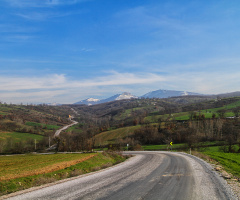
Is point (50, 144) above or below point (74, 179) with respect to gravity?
below

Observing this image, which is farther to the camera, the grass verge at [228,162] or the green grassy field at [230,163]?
the green grassy field at [230,163]

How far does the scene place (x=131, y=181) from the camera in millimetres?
13406

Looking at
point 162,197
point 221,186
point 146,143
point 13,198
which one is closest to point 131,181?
point 162,197

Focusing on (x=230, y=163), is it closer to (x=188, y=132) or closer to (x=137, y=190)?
(x=137, y=190)

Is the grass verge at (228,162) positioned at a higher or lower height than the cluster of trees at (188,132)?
higher

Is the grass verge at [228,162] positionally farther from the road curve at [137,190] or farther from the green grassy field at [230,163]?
the road curve at [137,190]

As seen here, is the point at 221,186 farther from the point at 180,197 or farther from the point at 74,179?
the point at 74,179

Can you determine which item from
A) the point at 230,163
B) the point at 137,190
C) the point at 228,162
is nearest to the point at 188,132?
the point at 228,162

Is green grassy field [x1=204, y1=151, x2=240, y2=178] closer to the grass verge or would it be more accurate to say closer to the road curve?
the grass verge


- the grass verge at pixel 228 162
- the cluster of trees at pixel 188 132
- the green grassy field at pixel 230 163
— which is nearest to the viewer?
the grass verge at pixel 228 162

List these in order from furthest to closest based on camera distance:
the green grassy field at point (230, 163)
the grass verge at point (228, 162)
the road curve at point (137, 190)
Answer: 1. the green grassy field at point (230, 163)
2. the grass verge at point (228, 162)
3. the road curve at point (137, 190)

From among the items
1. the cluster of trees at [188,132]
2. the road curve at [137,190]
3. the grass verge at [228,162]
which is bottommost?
the cluster of trees at [188,132]

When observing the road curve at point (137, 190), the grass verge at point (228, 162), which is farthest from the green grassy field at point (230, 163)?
the road curve at point (137, 190)

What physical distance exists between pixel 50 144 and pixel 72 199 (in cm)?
11279
